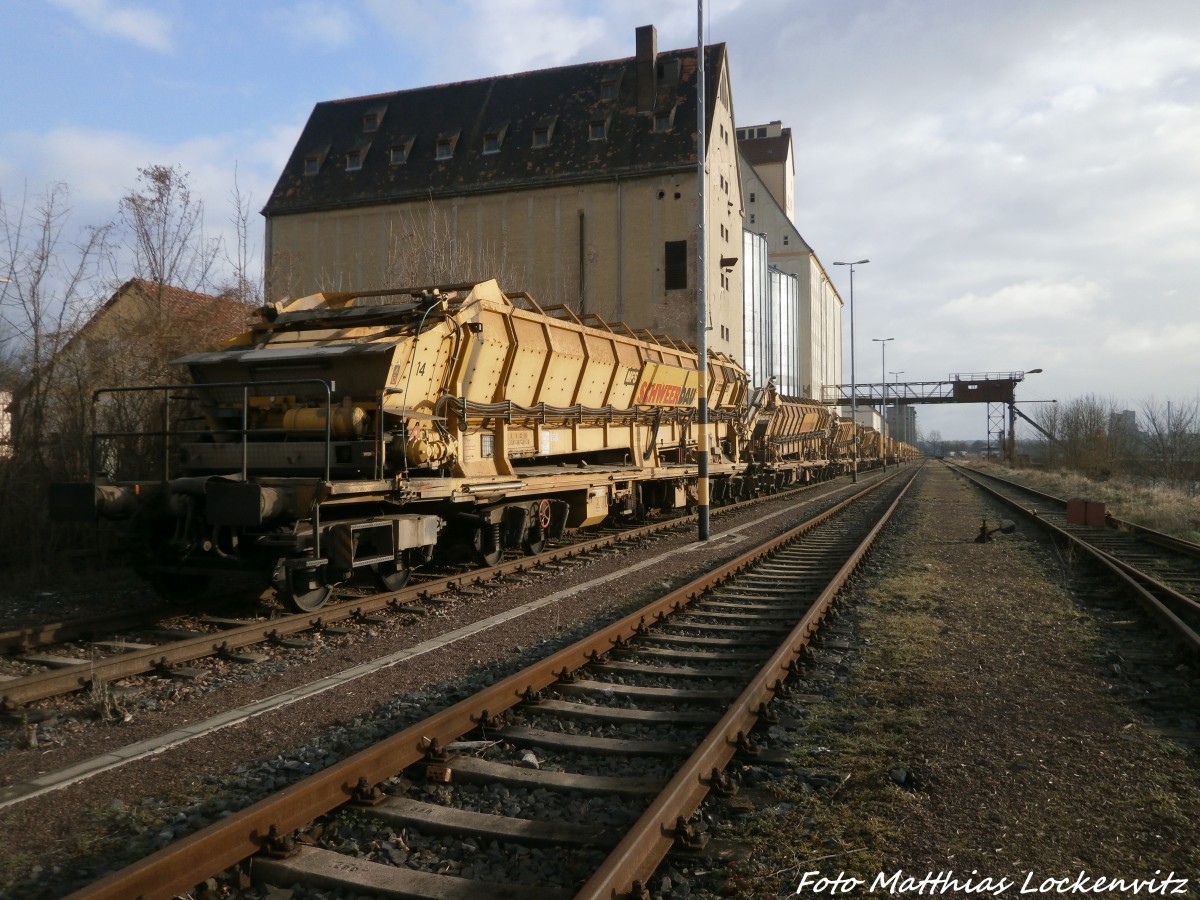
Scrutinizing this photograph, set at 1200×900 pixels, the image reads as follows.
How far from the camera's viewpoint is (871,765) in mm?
4277

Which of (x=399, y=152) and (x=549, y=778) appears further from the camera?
(x=399, y=152)

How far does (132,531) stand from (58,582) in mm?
3288

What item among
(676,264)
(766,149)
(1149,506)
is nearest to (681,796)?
(1149,506)

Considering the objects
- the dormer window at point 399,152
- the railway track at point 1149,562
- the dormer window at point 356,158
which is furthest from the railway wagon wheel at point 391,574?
the dormer window at point 356,158

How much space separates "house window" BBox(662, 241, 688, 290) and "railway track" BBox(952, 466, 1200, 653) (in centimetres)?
1449

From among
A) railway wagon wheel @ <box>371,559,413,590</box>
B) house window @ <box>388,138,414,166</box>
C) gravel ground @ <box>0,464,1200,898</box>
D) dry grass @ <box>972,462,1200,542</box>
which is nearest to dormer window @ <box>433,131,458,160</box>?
house window @ <box>388,138,414,166</box>

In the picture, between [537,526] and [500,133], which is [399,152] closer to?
[500,133]

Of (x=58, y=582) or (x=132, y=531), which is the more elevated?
(x=132, y=531)

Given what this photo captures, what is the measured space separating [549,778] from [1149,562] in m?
12.4

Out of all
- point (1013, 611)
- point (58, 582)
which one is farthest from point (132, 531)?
point (1013, 611)

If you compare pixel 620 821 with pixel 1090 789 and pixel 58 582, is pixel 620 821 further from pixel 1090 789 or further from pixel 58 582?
pixel 58 582

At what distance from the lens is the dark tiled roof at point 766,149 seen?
73438 millimetres

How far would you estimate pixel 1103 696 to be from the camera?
5.61 meters

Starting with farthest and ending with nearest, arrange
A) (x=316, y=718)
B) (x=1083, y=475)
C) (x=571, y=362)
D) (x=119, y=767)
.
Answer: (x=1083, y=475) < (x=571, y=362) < (x=316, y=718) < (x=119, y=767)
